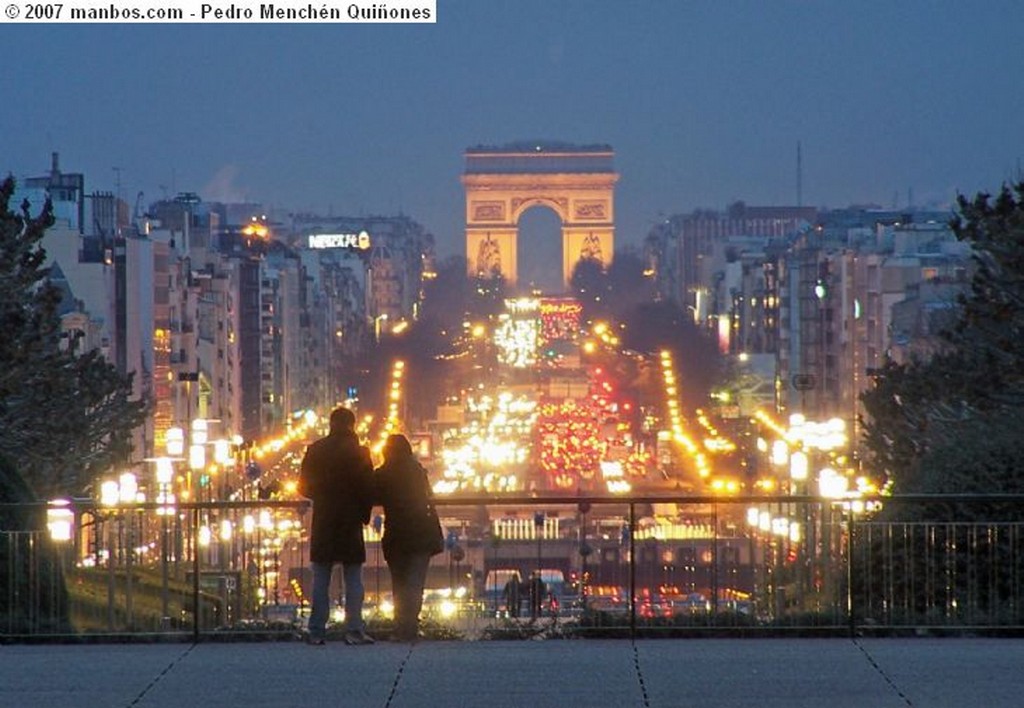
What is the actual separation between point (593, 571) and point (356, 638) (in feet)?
7.03

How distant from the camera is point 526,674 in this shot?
61.0ft

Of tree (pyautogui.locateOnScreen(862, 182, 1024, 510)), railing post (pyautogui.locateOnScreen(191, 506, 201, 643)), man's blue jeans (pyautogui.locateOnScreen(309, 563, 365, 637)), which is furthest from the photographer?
tree (pyautogui.locateOnScreen(862, 182, 1024, 510))

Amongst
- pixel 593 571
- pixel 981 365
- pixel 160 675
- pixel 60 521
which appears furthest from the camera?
pixel 981 365

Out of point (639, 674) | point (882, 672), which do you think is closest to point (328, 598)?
point (639, 674)

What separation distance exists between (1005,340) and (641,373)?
113 meters

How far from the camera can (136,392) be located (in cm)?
8225

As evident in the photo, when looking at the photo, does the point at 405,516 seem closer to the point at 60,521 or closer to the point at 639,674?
the point at 60,521

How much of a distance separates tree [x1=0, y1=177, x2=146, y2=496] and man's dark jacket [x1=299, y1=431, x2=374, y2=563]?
21500 mm

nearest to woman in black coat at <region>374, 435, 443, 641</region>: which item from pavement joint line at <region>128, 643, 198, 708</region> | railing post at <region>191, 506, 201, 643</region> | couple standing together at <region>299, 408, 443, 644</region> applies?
couple standing together at <region>299, 408, 443, 644</region>

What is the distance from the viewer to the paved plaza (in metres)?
17.4

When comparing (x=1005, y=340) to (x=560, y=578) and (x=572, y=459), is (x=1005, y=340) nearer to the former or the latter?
(x=560, y=578)

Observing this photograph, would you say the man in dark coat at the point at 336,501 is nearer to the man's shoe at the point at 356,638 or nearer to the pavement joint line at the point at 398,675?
the man's shoe at the point at 356,638

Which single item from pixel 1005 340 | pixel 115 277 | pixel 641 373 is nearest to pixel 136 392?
pixel 115 277

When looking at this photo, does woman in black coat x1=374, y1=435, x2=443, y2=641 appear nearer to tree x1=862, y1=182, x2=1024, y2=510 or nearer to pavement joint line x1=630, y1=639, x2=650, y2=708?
pavement joint line x1=630, y1=639, x2=650, y2=708
